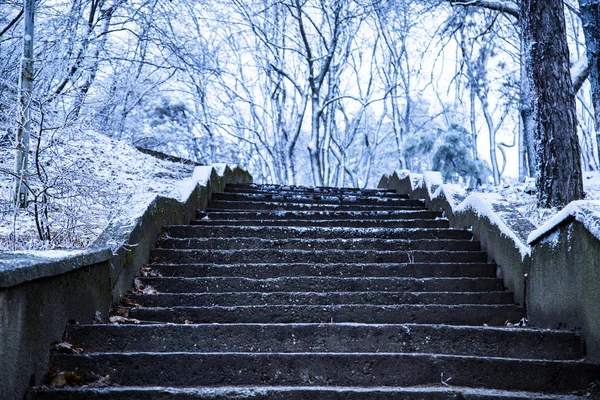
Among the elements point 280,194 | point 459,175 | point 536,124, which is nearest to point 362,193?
point 280,194

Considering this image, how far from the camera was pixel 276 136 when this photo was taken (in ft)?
81.1

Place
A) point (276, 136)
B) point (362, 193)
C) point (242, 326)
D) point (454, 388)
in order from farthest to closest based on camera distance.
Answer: point (276, 136), point (362, 193), point (242, 326), point (454, 388)

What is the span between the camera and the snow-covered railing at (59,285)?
3582 mm

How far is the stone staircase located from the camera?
4.20 meters

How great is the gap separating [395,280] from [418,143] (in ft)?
57.3

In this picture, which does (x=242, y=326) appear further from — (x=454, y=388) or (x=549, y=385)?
(x=549, y=385)

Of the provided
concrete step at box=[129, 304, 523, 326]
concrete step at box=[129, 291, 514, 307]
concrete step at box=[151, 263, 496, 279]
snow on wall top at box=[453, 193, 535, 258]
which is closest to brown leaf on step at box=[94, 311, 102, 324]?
concrete step at box=[129, 304, 523, 326]

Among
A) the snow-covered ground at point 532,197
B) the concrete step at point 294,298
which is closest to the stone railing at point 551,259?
the concrete step at point 294,298

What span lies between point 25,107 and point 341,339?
14.1ft

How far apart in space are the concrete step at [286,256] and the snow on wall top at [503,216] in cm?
62

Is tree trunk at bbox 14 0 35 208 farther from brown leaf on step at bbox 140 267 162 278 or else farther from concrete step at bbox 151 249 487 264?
concrete step at bbox 151 249 487 264

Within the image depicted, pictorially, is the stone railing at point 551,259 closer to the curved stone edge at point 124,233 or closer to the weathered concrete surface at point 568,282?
the weathered concrete surface at point 568,282

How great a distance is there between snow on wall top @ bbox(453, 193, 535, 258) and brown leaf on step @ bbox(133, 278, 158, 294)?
3706 mm

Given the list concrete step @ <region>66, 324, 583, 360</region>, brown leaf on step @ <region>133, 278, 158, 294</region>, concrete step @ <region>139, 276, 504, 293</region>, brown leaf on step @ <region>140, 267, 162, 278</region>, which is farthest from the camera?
brown leaf on step @ <region>140, 267, 162, 278</region>
